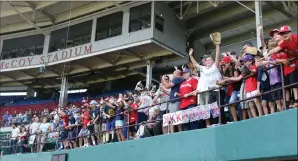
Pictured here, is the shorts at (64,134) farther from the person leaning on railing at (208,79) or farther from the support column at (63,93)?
the support column at (63,93)

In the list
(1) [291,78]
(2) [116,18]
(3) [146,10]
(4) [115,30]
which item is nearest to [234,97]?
(1) [291,78]

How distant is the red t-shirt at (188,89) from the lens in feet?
22.1

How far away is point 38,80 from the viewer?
24250 mm

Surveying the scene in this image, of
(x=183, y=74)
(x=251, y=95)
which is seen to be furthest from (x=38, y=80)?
(x=251, y=95)

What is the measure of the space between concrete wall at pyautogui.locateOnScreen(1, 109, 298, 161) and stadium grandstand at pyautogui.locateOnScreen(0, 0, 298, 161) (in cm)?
2

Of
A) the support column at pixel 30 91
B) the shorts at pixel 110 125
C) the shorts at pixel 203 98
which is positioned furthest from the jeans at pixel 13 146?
the support column at pixel 30 91

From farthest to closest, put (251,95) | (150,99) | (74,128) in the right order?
(74,128)
(150,99)
(251,95)

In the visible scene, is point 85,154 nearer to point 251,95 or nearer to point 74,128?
point 74,128

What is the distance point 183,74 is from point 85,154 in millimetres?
3933

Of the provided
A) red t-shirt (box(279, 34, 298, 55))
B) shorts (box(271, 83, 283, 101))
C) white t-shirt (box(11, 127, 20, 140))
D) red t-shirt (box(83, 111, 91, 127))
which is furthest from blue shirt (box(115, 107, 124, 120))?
white t-shirt (box(11, 127, 20, 140))

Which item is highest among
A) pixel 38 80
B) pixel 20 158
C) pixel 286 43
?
pixel 38 80

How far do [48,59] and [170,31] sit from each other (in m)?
7.74

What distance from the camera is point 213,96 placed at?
260 inches

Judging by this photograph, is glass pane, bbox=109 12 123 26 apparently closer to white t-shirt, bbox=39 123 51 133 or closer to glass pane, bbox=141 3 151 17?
glass pane, bbox=141 3 151 17
